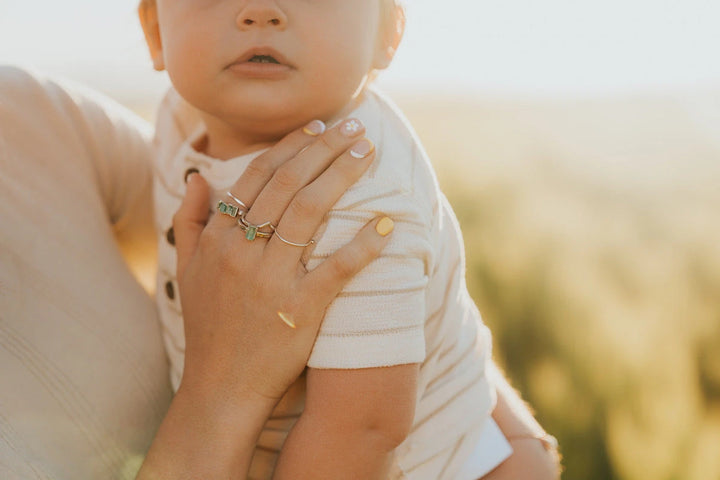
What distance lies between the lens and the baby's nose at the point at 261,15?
1.20 m

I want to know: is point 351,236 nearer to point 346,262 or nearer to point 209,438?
point 346,262

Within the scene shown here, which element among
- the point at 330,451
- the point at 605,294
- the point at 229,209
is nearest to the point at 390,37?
the point at 229,209

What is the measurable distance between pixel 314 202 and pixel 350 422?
38 centimetres

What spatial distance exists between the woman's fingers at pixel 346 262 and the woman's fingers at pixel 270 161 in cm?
22

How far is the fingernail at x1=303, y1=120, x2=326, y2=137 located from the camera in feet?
4.39

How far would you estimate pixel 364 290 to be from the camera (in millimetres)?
1202

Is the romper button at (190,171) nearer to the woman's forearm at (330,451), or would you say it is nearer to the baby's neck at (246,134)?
the baby's neck at (246,134)

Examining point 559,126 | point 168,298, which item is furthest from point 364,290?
point 559,126

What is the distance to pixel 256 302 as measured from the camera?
4.16 feet

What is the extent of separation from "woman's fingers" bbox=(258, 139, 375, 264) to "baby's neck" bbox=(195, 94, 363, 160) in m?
0.17

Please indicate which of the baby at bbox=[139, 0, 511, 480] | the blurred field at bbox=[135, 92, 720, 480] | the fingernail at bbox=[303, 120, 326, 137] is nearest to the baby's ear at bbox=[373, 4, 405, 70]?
the baby at bbox=[139, 0, 511, 480]

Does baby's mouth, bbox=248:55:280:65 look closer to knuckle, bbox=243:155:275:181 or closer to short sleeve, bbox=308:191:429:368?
knuckle, bbox=243:155:275:181

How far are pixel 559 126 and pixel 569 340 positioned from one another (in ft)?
8.23

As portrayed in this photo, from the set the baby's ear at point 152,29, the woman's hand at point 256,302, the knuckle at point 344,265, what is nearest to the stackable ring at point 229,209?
the woman's hand at point 256,302
